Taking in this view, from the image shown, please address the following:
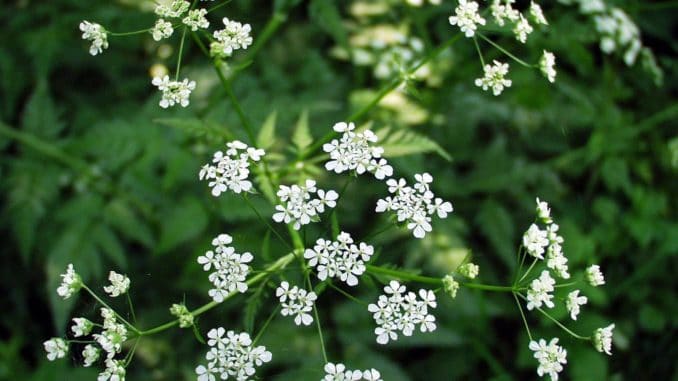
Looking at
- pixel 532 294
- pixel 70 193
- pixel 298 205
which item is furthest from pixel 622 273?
pixel 70 193

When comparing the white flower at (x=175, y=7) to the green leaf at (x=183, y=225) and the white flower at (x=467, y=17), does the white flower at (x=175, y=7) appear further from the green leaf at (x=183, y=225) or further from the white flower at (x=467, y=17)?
the green leaf at (x=183, y=225)

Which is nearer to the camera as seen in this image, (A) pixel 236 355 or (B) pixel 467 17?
(A) pixel 236 355

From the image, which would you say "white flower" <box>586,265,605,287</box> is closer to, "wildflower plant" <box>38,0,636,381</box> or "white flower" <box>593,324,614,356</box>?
"wildflower plant" <box>38,0,636,381</box>

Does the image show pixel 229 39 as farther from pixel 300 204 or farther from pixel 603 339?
pixel 603 339

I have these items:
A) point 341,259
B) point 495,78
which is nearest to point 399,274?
point 341,259

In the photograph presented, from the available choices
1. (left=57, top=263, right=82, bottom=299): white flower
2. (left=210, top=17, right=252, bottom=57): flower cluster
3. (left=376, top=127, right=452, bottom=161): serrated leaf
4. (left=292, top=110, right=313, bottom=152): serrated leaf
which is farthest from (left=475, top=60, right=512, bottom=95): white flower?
(left=57, top=263, right=82, bottom=299): white flower

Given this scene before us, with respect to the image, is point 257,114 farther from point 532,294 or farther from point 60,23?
point 532,294
